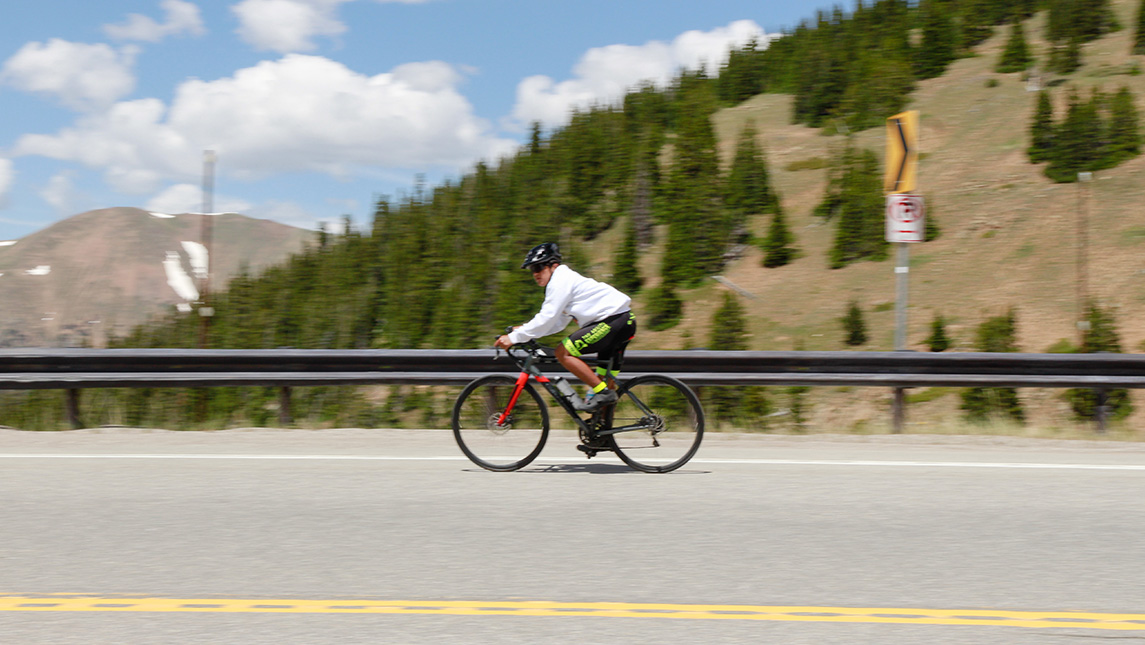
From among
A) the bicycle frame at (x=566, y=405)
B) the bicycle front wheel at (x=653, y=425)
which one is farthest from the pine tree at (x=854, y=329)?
the bicycle frame at (x=566, y=405)

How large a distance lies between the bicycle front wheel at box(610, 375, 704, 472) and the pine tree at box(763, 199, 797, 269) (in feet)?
138

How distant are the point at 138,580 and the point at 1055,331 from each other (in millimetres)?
30377

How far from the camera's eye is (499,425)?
25.9 feet

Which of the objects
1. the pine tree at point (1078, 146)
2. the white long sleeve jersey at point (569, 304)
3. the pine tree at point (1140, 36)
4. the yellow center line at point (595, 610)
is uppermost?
the pine tree at point (1140, 36)

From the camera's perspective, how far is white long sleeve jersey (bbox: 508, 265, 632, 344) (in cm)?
736

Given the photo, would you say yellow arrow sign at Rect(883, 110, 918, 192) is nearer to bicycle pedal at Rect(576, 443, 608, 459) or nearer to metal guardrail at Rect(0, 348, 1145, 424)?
metal guardrail at Rect(0, 348, 1145, 424)

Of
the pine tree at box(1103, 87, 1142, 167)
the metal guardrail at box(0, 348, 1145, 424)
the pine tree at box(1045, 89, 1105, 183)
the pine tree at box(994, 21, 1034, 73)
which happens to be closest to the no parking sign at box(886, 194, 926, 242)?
the metal guardrail at box(0, 348, 1145, 424)

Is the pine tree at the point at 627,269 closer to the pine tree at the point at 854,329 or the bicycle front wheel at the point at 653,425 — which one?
the pine tree at the point at 854,329

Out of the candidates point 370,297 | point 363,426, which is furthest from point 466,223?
point 363,426

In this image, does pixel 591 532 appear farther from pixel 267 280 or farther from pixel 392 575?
pixel 267 280

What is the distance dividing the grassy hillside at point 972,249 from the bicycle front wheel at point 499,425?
15649 millimetres

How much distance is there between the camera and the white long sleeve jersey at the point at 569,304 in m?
7.36

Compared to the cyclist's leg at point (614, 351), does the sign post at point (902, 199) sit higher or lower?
higher

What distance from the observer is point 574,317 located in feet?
25.1
